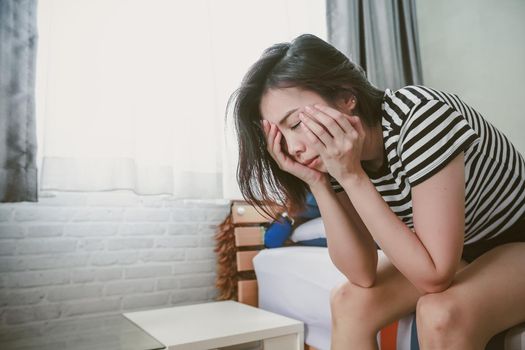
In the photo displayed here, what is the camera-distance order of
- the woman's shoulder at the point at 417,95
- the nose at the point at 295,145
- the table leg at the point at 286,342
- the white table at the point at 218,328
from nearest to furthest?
the woman's shoulder at the point at 417,95, the nose at the point at 295,145, the white table at the point at 218,328, the table leg at the point at 286,342

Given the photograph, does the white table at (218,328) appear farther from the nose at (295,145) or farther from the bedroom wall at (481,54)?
the bedroom wall at (481,54)

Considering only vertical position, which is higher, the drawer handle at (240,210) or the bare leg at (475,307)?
the drawer handle at (240,210)

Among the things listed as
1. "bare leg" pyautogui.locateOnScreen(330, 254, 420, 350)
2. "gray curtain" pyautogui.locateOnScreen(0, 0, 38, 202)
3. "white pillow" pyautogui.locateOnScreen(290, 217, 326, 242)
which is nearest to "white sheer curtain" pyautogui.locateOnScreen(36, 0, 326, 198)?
"gray curtain" pyautogui.locateOnScreen(0, 0, 38, 202)

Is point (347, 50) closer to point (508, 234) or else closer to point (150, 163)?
point (150, 163)

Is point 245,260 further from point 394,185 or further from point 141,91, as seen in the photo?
point 394,185

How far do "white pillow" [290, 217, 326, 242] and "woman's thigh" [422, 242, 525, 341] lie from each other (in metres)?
0.82

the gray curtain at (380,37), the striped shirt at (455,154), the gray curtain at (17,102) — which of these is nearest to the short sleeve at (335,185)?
the striped shirt at (455,154)

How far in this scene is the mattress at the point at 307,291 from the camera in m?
0.91

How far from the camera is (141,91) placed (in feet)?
5.09

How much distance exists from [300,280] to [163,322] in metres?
0.46

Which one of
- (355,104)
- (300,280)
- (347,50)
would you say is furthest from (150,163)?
(347,50)

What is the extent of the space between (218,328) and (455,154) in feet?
2.74

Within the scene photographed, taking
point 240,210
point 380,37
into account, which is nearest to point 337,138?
point 240,210

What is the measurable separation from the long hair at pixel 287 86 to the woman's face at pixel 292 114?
0.05 feet
